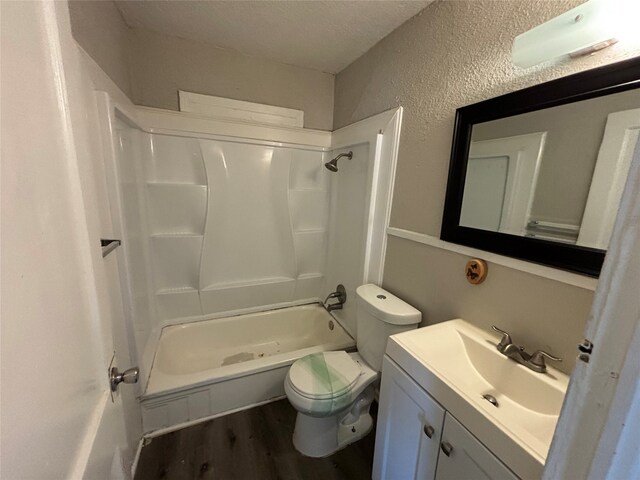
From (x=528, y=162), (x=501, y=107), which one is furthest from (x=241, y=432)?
(x=501, y=107)

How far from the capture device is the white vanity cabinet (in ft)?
2.54

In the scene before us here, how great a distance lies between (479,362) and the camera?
1.09 m

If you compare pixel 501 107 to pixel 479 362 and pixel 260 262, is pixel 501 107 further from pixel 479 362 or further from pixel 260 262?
pixel 260 262

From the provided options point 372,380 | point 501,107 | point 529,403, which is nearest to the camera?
point 529,403

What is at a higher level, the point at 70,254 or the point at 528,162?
the point at 528,162

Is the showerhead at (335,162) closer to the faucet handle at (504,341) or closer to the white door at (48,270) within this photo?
the faucet handle at (504,341)

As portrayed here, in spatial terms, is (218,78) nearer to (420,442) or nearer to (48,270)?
(48,270)

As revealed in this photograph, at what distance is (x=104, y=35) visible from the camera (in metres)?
1.25

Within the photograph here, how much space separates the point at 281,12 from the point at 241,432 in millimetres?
2383

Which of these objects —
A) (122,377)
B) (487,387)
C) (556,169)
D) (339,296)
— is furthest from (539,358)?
(339,296)

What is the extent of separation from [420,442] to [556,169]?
1072 millimetres

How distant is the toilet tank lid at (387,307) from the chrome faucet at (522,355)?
41 centimetres

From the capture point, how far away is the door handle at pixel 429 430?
3.00 ft

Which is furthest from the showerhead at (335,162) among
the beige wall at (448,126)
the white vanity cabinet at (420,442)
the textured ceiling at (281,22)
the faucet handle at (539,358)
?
the faucet handle at (539,358)
